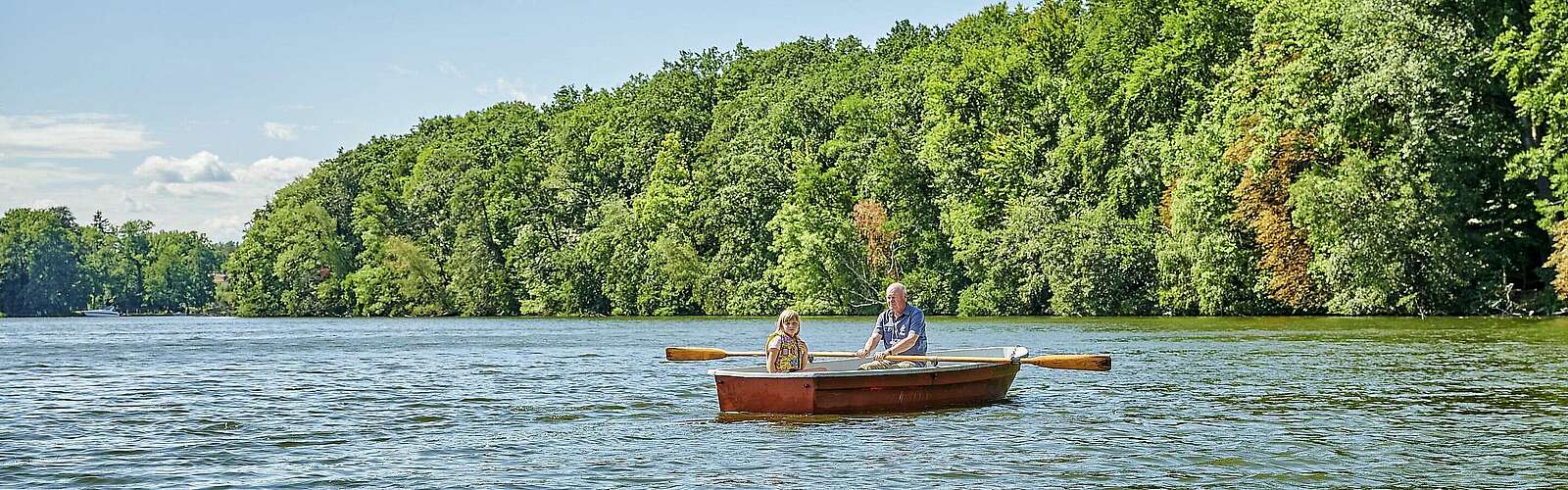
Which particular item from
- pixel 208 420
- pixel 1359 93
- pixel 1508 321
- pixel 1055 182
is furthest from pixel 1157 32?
pixel 208 420

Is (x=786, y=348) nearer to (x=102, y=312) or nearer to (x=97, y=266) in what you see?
(x=102, y=312)

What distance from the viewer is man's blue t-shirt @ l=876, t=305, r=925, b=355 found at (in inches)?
932

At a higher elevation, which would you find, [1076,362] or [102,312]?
[102,312]

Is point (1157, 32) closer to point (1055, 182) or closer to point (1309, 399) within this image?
point (1055, 182)

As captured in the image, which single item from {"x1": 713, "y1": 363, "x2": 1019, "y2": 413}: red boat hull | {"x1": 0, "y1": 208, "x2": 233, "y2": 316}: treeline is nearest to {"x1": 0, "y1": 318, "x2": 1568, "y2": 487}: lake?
{"x1": 713, "y1": 363, "x2": 1019, "y2": 413}: red boat hull

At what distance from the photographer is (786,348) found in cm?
2212

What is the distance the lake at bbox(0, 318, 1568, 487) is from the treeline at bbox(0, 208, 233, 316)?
124540 mm

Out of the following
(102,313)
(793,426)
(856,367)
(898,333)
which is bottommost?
(793,426)

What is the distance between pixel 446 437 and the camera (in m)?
20.2

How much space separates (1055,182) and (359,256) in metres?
62.1

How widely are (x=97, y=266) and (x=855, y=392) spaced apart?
16490cm

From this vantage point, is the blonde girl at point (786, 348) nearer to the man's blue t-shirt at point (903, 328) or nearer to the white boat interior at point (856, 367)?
the white boat interior at point (856, 367)

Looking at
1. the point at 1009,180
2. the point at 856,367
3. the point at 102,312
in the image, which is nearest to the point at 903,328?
the point at 856,367

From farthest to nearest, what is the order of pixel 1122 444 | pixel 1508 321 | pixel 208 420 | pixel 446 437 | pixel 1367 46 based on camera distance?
1. pixel 1367 46
2. pixel 1508 321
3. pixel 208 420
4. pixel 446 437
5. pixel 1122 444
